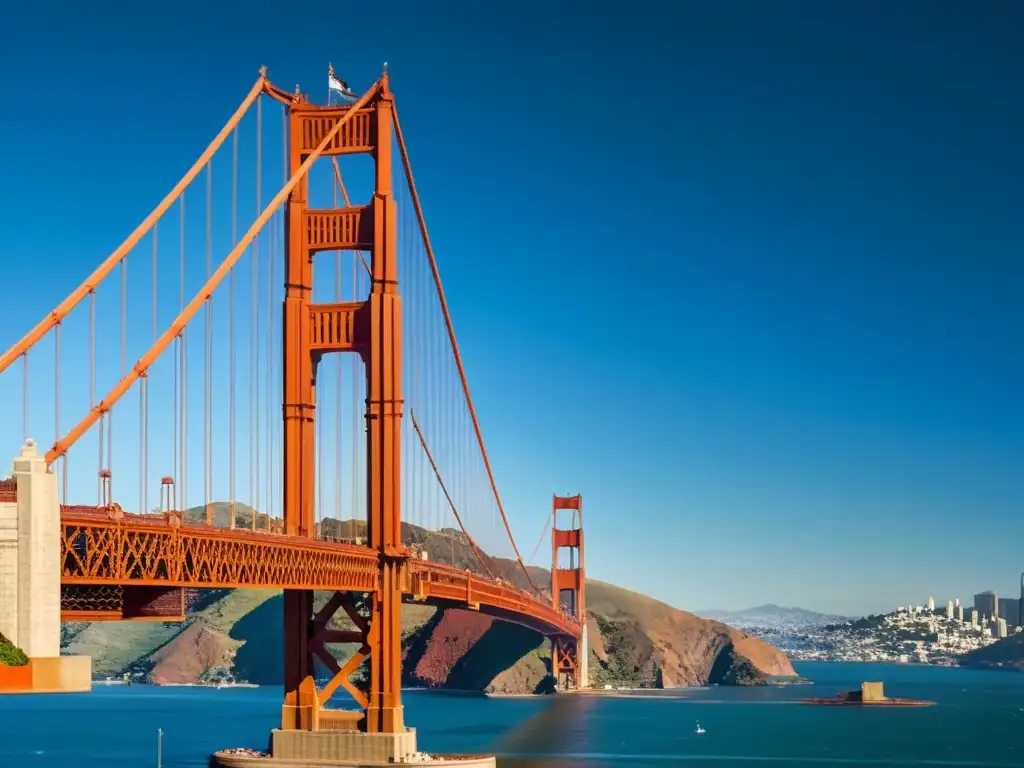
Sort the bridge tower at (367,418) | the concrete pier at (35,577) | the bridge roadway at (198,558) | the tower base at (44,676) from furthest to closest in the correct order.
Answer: the bridge tower at (367,418) < the bridge roadway at (198,558) < the concrete pier at (35,577) < the tower base at (44,676)

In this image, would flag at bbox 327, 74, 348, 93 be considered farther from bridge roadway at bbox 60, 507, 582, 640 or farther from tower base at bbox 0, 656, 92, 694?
tower base at bbox 0, 656, 92, 694

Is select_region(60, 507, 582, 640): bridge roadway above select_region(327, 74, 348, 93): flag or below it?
below

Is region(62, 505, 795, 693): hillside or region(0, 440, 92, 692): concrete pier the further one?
region(62, 505, 795, 693): hillside

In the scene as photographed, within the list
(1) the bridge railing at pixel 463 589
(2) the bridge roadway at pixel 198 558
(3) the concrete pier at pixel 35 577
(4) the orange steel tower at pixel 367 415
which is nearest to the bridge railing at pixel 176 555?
(2) the bridge roadway at pixel 198 558

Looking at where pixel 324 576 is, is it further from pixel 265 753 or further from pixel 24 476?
pixel 24 476

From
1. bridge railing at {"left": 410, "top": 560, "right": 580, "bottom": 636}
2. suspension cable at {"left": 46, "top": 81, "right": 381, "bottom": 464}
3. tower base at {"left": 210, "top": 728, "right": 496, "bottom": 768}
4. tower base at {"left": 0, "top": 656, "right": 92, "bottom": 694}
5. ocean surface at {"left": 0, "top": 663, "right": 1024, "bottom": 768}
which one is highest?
suspension cable at {"left": 46, "top": 81, "right": 381, "bottom": 464}

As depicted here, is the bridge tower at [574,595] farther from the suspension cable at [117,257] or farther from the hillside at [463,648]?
the suspension cable at [117,257]

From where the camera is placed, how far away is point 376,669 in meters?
61.0

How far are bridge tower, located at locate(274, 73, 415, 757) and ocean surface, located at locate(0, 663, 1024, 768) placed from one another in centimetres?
1443

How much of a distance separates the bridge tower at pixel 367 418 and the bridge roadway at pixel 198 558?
1.68 m

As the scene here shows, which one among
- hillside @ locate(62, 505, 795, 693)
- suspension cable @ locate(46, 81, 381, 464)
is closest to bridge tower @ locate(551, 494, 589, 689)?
hillside @ locate(62, 505, 795, 693)

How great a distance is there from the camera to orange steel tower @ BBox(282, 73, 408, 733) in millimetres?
61000

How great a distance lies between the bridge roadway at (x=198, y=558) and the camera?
3969cm

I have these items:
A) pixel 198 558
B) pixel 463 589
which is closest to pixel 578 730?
pixel 463 589
